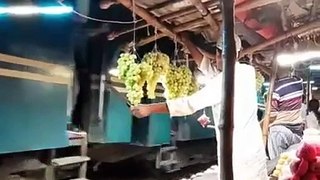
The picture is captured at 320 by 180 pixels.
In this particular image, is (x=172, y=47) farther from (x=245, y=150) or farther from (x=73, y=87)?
(x=245, y=150)

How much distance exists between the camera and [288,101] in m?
5.20

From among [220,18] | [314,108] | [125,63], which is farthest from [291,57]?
[125,63]

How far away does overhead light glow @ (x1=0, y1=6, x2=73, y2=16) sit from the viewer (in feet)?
13.4

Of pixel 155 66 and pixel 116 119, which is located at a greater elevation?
pixel 155 66

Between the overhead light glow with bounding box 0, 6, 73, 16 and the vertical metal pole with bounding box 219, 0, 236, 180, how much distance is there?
A: 3158 millimetres

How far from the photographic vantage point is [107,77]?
6938 mm

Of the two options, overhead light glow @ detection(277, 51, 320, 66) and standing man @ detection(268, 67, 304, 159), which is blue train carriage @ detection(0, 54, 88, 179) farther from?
overhead light glow @ detection(277, 51, 320, 66)

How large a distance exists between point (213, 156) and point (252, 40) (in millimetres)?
8159

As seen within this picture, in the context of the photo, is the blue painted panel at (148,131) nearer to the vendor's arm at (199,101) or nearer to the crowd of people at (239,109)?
the crowd of people at (239,109)

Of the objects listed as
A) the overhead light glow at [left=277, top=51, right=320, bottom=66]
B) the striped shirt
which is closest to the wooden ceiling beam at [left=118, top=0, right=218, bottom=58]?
the striped shirt

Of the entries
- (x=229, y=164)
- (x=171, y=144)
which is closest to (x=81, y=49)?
(x=171, y=144)

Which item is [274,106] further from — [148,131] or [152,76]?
[148,131]

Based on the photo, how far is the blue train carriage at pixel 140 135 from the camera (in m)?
6.93

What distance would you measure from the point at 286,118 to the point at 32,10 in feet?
10.3
